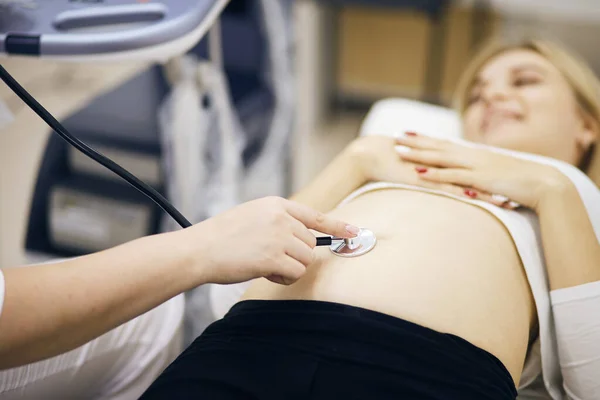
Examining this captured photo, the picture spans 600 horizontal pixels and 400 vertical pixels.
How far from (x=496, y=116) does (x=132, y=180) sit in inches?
30.6

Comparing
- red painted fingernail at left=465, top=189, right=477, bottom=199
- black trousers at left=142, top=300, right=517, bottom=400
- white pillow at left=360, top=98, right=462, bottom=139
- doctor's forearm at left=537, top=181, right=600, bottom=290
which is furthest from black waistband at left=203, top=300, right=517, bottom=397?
white pillow at left=360, top=98, right=462, bottom=139

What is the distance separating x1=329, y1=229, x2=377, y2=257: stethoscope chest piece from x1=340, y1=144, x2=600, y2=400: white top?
0.22 meters

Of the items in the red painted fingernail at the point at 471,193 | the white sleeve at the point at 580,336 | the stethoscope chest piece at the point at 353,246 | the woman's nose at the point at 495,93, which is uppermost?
the woman's nose at the point at 495,93

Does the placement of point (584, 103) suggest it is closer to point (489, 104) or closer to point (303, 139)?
point (489, 104)

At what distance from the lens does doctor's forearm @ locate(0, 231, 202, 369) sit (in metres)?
0.60

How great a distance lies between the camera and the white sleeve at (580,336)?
0.89 m

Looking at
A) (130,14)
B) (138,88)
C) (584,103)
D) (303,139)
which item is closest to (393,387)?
(130,14)

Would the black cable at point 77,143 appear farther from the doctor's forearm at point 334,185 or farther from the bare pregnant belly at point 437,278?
the doctor's forearm at point 334,185

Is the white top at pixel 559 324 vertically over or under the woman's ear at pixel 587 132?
under

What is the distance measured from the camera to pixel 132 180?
2.67ft

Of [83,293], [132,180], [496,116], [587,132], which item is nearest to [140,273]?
[83,293]

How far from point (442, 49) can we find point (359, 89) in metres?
0.48

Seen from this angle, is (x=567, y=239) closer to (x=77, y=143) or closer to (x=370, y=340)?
(x=370, y=340)

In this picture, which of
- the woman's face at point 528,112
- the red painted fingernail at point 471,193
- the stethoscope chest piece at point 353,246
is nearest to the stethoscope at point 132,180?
the stethoscope chest piece at point 353,246
